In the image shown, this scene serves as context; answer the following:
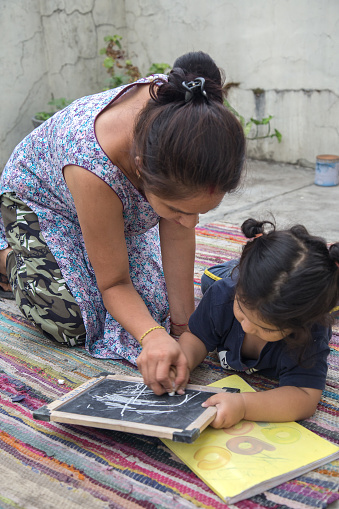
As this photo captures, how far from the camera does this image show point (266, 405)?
120 cm

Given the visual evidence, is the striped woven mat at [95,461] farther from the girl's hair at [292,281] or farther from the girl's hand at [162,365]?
the girl's hair at [292,281]

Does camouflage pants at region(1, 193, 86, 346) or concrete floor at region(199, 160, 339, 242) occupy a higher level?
camouflage pants at region(1, 193, 86, 346)

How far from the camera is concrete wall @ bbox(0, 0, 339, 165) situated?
3424mm

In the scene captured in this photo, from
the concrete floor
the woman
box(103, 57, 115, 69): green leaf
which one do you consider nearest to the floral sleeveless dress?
the woman

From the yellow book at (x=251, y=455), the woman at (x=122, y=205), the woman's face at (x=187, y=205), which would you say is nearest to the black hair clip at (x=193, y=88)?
the woman at (x=122, y=205)

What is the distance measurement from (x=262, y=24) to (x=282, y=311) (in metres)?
2.94

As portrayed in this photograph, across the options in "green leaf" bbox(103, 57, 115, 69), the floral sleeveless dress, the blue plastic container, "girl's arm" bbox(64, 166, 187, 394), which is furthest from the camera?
"green leaf" bbox(103, 57, 115, 69)

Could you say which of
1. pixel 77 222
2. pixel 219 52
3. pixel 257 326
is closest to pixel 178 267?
pixel 77 222

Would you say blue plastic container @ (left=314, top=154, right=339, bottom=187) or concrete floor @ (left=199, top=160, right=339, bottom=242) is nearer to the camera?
concrete floor @ (left=199, top=160, right=339, bottom=242)

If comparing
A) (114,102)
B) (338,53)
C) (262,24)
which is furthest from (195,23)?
(114,102)

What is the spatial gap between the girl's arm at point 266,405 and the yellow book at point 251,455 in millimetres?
21

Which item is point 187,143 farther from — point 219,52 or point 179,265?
point 219,52

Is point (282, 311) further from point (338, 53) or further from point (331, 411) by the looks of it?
Answer: point (338, 53)

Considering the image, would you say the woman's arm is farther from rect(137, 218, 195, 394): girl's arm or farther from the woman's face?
the woman's face
